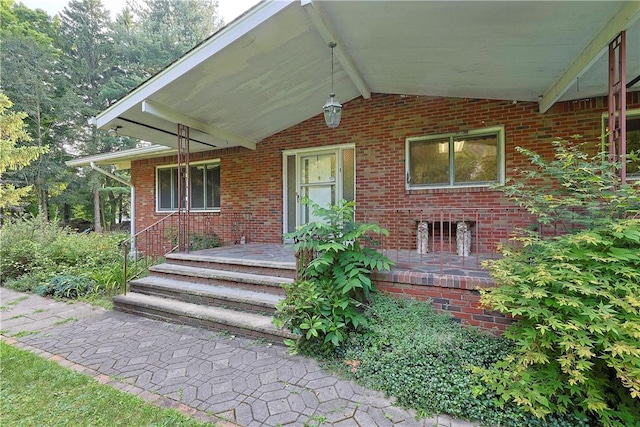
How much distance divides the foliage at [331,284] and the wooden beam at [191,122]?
9.96 feet

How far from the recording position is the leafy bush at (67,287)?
512 cm

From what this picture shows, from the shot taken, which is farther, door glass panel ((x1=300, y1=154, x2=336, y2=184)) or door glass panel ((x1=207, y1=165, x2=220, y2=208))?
door glass panel ((x1=207, y1=165, x2=220, y2=208))

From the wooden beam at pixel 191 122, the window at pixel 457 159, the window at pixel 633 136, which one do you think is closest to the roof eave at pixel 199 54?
the wooden beam at pixel 191 122

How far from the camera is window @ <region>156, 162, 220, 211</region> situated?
7.73m

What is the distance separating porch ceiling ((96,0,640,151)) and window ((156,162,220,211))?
2.08 metres

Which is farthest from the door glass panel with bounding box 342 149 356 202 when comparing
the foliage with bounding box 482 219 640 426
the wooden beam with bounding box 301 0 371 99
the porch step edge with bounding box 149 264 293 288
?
the foliage with bounding box 482 219 640 426

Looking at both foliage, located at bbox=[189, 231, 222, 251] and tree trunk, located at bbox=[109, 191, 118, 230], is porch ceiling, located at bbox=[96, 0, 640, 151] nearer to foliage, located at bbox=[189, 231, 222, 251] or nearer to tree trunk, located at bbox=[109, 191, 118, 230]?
foliage, located at bbox=[189, 231, 222, 251]

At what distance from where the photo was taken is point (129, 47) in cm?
1606

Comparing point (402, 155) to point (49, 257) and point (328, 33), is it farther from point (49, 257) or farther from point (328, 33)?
point (49, 257)

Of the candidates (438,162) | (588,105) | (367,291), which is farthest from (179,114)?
(588,105)

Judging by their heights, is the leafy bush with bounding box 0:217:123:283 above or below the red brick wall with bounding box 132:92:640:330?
below

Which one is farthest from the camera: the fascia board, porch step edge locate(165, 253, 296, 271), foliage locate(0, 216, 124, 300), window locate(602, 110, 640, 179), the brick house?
the fascia board

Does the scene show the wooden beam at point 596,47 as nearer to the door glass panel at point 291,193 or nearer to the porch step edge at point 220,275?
the porch step edge at point 220,275

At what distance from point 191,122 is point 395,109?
146 inches
